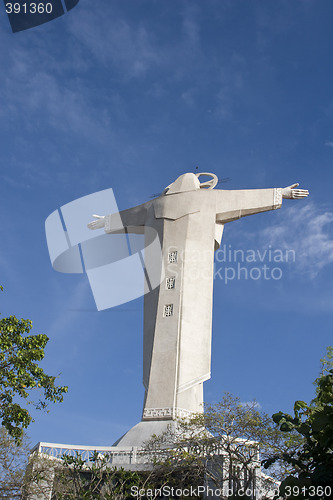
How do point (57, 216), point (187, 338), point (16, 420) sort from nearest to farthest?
point (16, 420), point (187, 338), point (57, 216)

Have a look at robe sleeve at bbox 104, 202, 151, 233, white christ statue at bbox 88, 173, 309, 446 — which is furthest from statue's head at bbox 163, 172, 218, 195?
robe sleeve at bbox 104, 202, 151, 233

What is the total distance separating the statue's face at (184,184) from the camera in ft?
78.9

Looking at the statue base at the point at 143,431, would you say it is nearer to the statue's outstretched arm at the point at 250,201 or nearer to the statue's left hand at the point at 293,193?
the statue's outstretched arm at the point at 250,201

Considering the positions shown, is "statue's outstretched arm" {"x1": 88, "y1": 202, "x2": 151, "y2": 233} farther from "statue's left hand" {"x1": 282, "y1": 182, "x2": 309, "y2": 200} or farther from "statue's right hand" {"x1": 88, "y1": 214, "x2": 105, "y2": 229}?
"statue's left hand" {"x1": 282, "y1": 182, "x2": 309, "y2": 200}

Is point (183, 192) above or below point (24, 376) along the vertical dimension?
above

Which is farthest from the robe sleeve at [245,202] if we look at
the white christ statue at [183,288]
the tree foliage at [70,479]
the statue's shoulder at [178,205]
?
the tree foliage at [70,479]

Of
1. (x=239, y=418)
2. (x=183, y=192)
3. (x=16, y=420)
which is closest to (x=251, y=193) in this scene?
(x=183, y=192)

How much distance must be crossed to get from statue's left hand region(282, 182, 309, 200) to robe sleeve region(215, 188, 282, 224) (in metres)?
0.24

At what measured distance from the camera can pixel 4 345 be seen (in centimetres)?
1323

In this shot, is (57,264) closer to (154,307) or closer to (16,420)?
(154,307)

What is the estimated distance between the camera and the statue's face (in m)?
24.1

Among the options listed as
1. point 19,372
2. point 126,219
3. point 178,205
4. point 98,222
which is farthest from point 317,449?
point 98,222

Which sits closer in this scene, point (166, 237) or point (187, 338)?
point (187, 338)

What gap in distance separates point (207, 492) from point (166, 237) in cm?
1057
